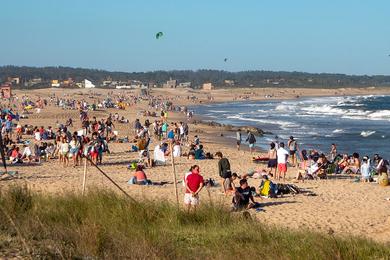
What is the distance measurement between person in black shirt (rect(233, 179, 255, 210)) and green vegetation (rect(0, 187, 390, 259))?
285 centimetres

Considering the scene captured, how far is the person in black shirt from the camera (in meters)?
11.0

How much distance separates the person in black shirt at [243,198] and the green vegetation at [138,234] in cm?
285

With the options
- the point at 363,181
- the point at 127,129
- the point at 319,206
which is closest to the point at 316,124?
the point at 127,129

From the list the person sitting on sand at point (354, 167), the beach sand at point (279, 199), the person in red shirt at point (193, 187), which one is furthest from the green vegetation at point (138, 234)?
the person sitting on sand at point (354, 167)

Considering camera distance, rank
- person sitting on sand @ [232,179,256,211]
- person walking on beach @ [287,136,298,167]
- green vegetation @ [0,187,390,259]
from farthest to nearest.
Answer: person walking on beach @ [287,136,298,167], person sitting on sand @ [232,179,256,211], green vegetation @ [0,187,390,259]

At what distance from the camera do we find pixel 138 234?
6.25 metres

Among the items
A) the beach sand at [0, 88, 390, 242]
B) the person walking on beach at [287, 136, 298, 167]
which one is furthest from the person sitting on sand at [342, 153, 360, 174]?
the person walking on beach at [287, 136, 298, 167]

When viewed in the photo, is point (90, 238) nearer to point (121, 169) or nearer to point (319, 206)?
point (319, 206)

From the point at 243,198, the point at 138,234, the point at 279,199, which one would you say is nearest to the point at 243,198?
the point at 243,198

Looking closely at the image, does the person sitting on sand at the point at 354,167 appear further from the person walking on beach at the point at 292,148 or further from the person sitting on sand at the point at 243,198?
the person sitting on sand at the point at 243,198

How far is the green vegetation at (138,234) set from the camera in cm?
538

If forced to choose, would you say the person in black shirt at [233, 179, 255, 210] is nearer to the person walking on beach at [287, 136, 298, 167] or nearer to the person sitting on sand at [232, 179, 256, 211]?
the person sitting on sand at [232, 179, 256, 211]

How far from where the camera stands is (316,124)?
154ft

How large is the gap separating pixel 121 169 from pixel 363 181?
7.38m
